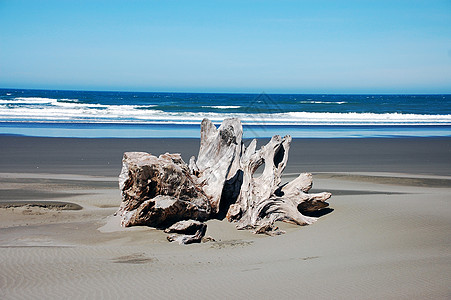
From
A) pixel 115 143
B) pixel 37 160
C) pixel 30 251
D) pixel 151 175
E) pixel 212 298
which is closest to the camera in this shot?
pixel 212 298

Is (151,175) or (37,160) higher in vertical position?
(151,175)

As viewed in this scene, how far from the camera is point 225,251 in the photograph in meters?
5.64

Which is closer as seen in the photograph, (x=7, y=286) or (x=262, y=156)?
(x=7, y=286)

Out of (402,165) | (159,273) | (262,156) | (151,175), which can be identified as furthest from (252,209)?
(402,165)

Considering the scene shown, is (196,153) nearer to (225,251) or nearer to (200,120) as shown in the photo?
(225,251)

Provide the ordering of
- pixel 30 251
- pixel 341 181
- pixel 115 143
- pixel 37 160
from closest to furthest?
pixel 30 251
pixel 341 181
pixel 37 160
pixel 115 143

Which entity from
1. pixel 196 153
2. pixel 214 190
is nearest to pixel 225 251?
pixel 214 190

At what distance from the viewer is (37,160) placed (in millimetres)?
13742

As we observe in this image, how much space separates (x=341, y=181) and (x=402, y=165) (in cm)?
393

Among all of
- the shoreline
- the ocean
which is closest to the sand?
the shoreline

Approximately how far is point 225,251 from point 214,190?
153cm

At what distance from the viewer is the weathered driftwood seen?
6375 mm

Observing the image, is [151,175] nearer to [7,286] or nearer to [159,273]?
[159,273]

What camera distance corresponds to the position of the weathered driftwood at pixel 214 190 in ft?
20.9
